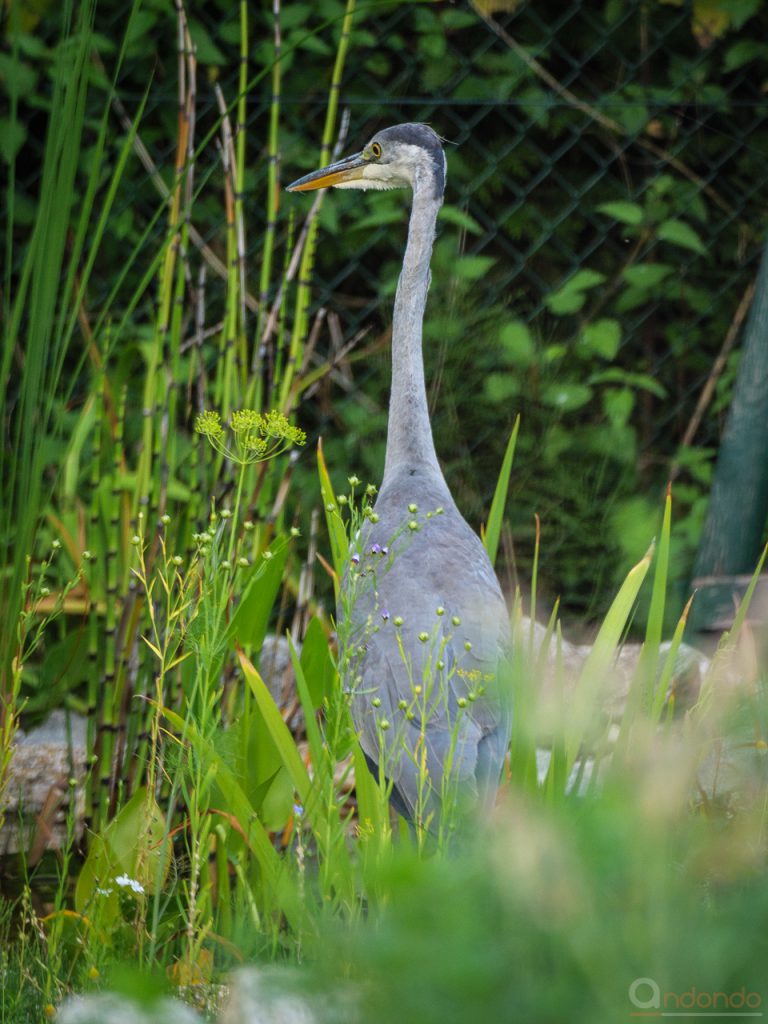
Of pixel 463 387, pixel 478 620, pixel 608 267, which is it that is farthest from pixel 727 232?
pixel 478 620

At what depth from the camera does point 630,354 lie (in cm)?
335

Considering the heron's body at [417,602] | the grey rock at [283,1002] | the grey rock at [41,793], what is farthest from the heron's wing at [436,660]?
the grey rock at [283,1002]

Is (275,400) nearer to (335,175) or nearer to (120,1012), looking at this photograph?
(335,175)

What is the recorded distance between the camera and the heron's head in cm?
209

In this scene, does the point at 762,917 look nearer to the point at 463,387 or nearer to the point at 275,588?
the point at 275,588

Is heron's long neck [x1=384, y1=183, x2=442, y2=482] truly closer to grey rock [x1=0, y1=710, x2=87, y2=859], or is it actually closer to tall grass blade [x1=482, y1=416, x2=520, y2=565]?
tall grass blade [x1=482, y1=416, x2=520, y2=565]

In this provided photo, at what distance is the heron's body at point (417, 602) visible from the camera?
139 centimetres

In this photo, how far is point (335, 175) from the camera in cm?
212

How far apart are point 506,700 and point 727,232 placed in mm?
2100

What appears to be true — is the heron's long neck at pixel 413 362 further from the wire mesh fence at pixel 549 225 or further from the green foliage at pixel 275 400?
the wire mesh fence at pixel 549 225

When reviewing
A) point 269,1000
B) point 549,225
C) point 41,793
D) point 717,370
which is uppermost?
point 549,225

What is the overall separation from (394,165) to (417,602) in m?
0.84

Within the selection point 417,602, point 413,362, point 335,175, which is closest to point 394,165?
point 335,175

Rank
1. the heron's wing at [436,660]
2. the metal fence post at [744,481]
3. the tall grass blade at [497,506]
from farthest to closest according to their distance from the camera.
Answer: the metal fence post at [744,481], the tall grass blade at [497,506], the heron's wing at [436,660]
